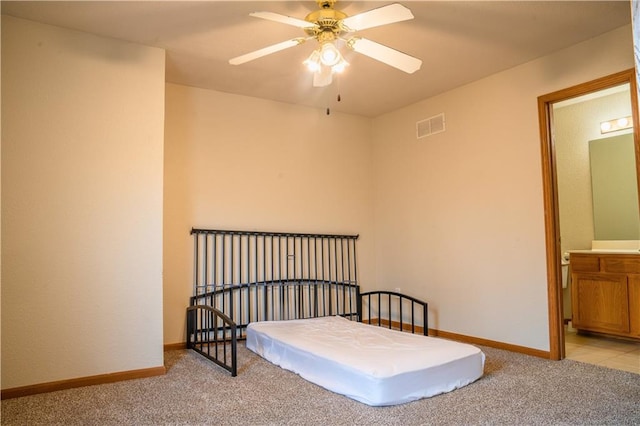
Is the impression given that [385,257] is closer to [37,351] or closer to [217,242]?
[217,242]

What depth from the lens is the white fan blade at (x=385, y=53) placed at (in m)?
2.74

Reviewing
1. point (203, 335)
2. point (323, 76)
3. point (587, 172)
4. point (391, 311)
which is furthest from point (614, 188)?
point (203, 335)

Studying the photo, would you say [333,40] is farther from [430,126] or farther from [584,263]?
[584,263]

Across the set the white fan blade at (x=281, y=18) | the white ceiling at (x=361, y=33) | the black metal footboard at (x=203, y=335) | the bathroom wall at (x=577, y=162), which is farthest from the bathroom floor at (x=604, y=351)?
the white fan blade at (x=281, y=18)

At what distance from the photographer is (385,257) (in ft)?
18.2

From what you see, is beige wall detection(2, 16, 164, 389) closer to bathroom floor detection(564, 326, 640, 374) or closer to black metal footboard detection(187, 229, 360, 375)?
black metal footboard detection(187, 229, 360, 375)

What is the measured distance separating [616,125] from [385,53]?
394cm

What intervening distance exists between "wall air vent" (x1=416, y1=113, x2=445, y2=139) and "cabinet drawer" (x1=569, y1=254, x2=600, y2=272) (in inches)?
85.3

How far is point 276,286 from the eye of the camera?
15.7ft

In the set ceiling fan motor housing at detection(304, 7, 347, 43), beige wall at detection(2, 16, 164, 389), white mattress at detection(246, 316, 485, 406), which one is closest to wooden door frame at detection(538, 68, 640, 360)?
white mattress at detection(246, 316, 485, 406)

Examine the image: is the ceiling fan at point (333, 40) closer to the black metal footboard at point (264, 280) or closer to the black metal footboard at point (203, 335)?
the black metal footboard at point (264, 280)

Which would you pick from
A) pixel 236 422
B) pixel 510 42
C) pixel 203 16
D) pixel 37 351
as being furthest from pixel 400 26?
pixel 37 351

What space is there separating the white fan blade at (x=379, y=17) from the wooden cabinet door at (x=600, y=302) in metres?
3.84

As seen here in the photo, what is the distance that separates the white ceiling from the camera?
116 inches
